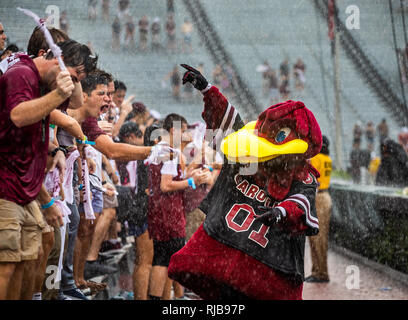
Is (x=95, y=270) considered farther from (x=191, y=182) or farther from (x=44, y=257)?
(x=44, y=257)

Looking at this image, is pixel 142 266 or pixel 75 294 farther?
pixel 142 266

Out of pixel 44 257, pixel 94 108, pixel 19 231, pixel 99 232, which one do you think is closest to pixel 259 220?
pixel 19 231

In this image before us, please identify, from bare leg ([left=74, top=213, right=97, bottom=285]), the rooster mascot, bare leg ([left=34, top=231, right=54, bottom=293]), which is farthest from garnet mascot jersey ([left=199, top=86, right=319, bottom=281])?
bare leg ([left=74, top=213, right=97, bottom=285])

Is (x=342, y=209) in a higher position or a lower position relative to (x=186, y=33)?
lower

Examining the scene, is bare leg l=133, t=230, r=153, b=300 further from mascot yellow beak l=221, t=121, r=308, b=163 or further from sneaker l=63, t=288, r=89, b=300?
mascot yellow beak l=221, t=121, r=308, b=163

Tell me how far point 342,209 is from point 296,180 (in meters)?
7.71

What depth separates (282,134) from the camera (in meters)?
3.88

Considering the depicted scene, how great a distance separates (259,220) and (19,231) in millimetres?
1277

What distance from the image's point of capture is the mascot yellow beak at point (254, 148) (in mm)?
3781

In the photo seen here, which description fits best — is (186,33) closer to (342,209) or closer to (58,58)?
(342,209)

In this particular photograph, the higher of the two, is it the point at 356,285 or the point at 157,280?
the point at 157,280

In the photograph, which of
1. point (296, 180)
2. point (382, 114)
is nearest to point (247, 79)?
point (382, 114)

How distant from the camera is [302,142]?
3811 millimetres

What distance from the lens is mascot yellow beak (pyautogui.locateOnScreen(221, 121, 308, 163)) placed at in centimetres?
378
